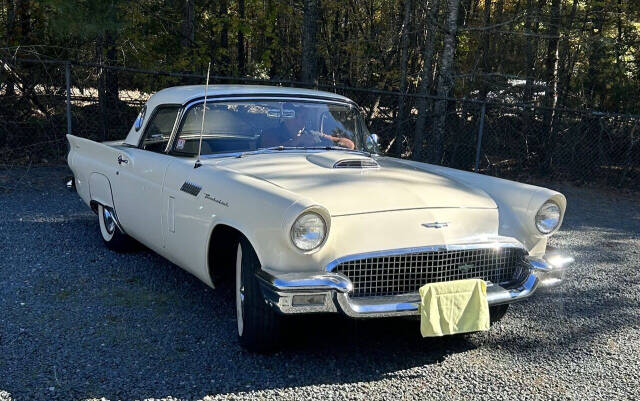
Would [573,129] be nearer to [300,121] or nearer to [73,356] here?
[300,121]

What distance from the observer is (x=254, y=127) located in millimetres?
4340

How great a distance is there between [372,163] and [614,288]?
261 centimetres

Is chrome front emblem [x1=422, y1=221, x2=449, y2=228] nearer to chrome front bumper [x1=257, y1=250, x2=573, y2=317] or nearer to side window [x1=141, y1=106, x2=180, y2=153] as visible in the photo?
chrome front bumper [x1=257, y1=250, x2=573, y2=317]

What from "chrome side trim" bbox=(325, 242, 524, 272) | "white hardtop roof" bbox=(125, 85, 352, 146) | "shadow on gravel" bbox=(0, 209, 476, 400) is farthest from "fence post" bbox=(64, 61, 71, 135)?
"chrome side trim" bbox=(325, 242, 524, 272)

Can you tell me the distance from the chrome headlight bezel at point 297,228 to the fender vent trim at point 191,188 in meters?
0.94

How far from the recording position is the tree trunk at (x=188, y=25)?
1396 centimetres

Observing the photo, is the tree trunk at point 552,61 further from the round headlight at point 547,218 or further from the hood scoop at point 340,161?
the hood scoop at point 340,161

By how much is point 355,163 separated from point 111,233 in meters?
2.61

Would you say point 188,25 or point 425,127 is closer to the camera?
point 425,127

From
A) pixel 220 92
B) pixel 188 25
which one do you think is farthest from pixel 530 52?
pixel 220 92

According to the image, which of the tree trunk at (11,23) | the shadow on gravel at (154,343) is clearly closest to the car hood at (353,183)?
the shadow on gravel at (154,343)

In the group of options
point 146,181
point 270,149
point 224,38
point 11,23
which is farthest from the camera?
point 224,38

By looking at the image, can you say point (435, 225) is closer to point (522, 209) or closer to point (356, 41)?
point (522, 209)

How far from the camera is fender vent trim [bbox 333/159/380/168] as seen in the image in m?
3.94
